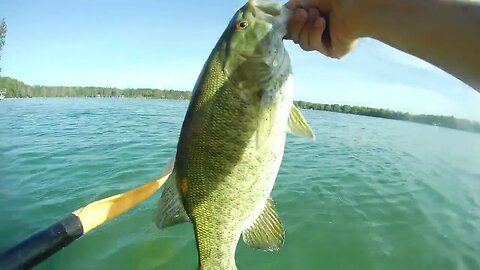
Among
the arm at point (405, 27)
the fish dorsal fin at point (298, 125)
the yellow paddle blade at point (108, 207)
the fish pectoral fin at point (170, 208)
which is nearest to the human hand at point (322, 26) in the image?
the arm at point (405, 27)

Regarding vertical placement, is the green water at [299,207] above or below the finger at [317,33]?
below

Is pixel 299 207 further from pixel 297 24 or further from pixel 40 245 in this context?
pixel 297 24

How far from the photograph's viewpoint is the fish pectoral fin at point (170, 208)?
2.15m

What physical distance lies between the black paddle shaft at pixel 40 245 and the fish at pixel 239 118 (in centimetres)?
171

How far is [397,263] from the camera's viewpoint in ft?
23.7

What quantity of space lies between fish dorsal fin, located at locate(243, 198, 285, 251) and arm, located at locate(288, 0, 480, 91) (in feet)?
3.33

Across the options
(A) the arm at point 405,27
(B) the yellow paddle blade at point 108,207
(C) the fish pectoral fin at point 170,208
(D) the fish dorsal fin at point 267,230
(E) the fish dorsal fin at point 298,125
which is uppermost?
(A) the arm at point 405,27

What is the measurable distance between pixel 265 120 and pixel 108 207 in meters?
2.36

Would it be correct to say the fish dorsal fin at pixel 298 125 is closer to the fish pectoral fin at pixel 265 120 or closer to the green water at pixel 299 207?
the fish pectoral fin at pixel 265 120

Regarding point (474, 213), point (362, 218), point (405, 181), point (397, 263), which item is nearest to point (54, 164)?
point (362, 218)

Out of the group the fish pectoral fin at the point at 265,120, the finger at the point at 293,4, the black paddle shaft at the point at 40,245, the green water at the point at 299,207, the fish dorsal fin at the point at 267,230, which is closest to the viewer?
the fish pectoral fin at the point at 265,120

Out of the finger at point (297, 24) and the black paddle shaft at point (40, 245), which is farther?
the black paddle shaft at point (40, 245)

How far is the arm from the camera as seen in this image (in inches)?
54.3

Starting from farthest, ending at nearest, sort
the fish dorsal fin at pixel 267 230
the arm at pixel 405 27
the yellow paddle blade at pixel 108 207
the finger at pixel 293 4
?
the yellow paddle blade at pixel 108 207 → the fish dorsal fin at pixel 267 230 → the finger at pixel 293 4 → the arm at pixel 405 27
